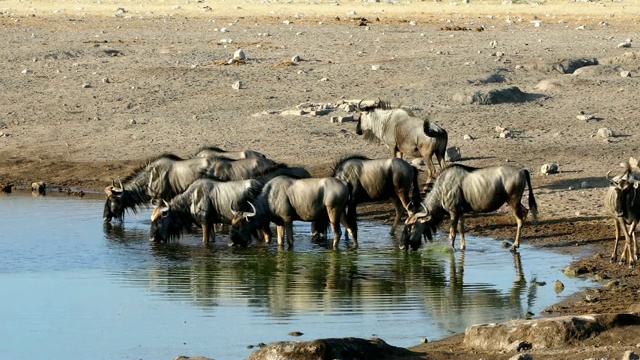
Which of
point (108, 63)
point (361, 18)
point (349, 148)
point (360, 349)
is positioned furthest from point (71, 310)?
point (361, 18)

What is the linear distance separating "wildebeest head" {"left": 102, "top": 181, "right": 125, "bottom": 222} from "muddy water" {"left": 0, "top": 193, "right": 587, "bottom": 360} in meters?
0.47

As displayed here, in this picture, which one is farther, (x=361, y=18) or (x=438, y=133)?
(x=361, y=18)

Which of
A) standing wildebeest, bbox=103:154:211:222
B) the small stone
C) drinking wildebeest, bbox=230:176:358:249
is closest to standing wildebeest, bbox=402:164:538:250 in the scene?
drinking wildebeest, bbox=230:176:358:249

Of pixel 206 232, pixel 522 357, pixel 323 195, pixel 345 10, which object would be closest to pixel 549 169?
pixel 323 195

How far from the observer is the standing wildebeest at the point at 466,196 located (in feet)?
51.8

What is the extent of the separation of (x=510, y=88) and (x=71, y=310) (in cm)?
1374

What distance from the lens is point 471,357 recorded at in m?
10.0

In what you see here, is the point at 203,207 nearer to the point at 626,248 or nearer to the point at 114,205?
the point at 114,205

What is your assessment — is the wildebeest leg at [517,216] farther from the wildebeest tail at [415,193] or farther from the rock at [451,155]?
the rock at [451,155]

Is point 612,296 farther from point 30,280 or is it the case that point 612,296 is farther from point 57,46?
point 57,46

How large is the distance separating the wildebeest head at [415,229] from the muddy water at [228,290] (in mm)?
155

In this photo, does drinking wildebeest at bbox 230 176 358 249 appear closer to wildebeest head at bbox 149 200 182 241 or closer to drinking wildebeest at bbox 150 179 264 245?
drinking wildebeest at bbox 150 179 264 245

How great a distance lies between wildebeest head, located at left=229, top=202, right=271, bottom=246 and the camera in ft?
53.7

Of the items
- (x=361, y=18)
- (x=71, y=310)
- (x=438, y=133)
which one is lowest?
(x=71, y=310)
